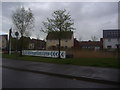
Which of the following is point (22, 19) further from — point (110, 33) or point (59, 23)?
point (110, 33)

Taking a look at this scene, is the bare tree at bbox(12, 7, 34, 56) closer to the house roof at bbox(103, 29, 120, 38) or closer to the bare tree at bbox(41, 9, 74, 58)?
the bare tree at bbox(41, 9, 74, 58)

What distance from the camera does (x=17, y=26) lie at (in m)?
30.3

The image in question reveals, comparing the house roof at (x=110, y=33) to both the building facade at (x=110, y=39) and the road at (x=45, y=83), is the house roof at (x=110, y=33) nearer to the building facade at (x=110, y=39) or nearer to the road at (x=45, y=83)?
the building facade at (x=110, y=39)

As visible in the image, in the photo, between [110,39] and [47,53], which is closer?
[47,53]

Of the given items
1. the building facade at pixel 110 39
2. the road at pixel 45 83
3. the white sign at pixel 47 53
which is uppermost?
the building facade at pixel 110 39

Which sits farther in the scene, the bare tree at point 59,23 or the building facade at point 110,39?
the building facade at point 110,39

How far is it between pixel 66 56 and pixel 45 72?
13100 mm

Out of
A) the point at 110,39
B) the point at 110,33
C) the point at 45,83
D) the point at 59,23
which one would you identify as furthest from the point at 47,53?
the point at 110,33

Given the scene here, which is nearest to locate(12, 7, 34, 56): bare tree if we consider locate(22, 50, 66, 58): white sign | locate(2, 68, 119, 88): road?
locate(22, 50, 66, 58): white sign

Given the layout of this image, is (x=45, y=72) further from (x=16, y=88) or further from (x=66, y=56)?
(x=66, y=56)

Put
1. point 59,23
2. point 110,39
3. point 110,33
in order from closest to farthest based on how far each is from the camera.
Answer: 1. point 59,23
2. point 110,39
3. point 110,33

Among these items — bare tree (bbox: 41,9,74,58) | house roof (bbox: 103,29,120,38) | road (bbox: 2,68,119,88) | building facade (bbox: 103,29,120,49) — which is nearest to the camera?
road (bbox: 2,68,119,88)

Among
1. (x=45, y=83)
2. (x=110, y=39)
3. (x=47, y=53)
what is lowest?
(x=45, y=83)

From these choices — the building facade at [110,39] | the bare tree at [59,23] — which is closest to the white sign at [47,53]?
the bare tree at [59,23]
